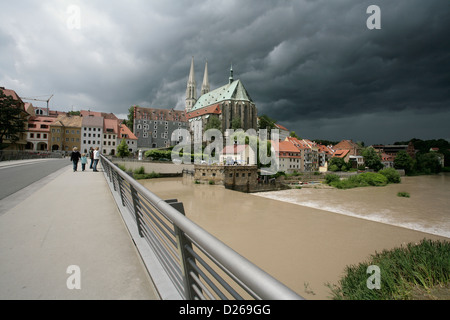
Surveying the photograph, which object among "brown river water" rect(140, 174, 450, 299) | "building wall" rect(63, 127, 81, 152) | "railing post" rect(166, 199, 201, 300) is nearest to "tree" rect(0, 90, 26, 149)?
"building wall" rect(63, 127, 81, 152)

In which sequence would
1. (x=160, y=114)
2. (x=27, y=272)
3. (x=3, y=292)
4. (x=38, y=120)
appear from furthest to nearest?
(x=160, y=114) < (x=38, y=120) < (x=27, y=272) < (x=3, y=292)

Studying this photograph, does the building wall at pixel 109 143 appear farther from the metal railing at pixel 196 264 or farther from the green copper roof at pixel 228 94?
the metal railing at pixel 196 264

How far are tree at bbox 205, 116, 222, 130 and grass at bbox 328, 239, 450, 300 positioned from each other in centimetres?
6885

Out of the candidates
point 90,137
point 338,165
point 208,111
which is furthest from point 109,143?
point 338,165

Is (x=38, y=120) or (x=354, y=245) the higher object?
(x=38, y=120)

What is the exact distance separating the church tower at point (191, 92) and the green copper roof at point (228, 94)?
35.9 ft

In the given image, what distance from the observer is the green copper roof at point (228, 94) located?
79875mm

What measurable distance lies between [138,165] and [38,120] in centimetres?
3463

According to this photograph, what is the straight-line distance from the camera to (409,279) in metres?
5.63

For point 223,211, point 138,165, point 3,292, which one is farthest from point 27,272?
point 138,165

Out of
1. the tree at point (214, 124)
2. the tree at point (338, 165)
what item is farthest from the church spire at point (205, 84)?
the tree at point (338, 165)
